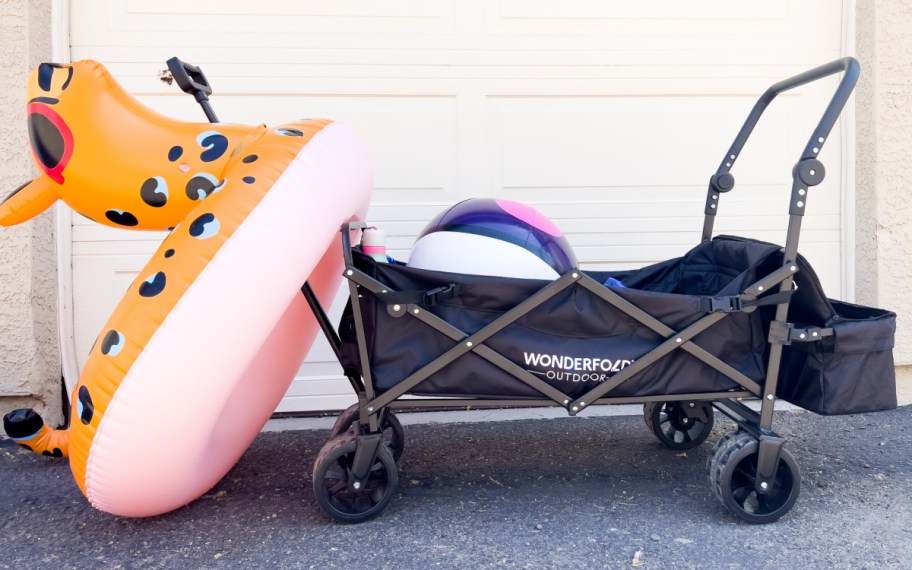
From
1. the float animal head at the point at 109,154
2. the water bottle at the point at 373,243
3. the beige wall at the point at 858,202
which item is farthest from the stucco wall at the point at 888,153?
the float animal head at the point at 109,154

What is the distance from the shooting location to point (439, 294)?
1.88 metres

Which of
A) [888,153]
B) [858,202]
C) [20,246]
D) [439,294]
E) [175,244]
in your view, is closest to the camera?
[175,244]

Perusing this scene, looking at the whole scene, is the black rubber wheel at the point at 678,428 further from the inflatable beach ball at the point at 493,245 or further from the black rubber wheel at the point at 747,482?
the inflatable beach ball at the point at 493,245

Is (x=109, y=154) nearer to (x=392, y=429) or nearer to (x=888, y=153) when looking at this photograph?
(x=392, y=429)

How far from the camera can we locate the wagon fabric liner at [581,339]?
1.92m

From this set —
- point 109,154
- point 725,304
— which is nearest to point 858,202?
point 725,304

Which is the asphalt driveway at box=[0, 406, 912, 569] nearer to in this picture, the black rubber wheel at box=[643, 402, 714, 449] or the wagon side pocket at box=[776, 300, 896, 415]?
the black rubber wheel at box=[643, 402, 714, 449]

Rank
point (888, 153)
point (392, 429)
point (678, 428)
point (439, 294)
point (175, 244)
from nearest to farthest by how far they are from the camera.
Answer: point (175, 244), point (439, 294), point (392, 429), point (678, 428), point (888, 153)

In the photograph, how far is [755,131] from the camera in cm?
331

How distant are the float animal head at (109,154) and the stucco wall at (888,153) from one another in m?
2.88

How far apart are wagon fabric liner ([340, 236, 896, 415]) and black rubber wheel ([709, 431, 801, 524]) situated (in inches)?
7.4

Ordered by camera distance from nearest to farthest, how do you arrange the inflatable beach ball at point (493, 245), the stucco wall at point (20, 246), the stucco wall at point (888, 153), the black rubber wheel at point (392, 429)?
the inflatable beach ball at point (493, 245) < the black rubber wheel at point (392, 429) < the stucco wall at point (20, 246) < the stucco wall at point (888, 153)

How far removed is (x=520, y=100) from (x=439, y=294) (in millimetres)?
1651

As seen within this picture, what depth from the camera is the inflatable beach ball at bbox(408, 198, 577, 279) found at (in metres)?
2.03
